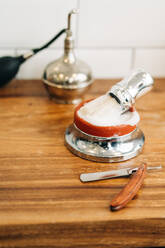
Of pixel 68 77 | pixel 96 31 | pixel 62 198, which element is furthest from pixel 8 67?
pixel 62 198

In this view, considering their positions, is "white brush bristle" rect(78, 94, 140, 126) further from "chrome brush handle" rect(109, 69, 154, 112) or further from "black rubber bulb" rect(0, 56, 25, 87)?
"black rubber bulb" rect(0, 56, 25, 87)

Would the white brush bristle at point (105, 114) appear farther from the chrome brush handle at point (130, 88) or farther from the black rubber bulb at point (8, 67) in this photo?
the black rubber bulb at point (8, 67)

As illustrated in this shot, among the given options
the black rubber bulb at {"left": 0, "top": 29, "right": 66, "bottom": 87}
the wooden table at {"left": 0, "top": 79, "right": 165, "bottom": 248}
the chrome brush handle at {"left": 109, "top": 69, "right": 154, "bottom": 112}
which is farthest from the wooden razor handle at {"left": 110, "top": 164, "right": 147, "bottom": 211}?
the black rubber bulb at {"left": 0, "top": 29, "right": 66, "bottom": 87}

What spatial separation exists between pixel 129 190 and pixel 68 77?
325 millimetres

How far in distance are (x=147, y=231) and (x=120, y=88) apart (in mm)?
250

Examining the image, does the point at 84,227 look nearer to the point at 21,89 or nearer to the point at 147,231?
the point at 147,231

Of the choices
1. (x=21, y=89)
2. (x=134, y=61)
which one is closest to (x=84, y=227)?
(x=21, y=89)

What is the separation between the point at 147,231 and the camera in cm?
50

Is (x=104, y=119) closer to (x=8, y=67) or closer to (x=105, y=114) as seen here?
(x=105, y=114)

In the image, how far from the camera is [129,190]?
523mm

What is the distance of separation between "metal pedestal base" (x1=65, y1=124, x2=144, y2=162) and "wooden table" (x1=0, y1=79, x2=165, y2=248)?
11mm

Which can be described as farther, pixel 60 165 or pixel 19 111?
pixel 19 111

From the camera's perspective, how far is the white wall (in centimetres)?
84

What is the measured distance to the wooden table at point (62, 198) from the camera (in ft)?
1.58
